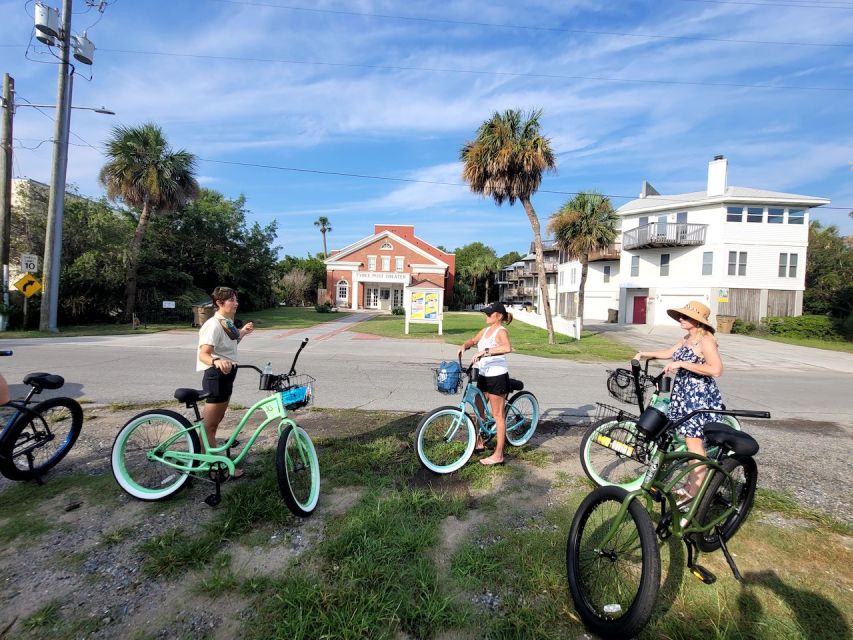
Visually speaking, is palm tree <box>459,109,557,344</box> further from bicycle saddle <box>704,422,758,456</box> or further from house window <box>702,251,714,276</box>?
house window <box>702,251,714,276</box>

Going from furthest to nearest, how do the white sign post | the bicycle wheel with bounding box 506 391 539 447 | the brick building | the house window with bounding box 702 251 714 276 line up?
1. the brick building
2. the house window with bounding box 702 251 714 276
3. the white sign post
4. the bicycle wheel with bounding box 506 391 539 447

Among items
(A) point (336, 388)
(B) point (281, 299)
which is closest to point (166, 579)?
(A) point (336, 388)

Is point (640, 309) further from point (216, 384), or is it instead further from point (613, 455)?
point (216, 384)

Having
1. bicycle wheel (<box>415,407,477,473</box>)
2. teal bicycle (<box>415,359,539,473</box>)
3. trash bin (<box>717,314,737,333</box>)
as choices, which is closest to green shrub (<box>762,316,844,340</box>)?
trash bin (<box>717,314,737,333</box>)

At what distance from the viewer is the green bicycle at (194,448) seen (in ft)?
10.9

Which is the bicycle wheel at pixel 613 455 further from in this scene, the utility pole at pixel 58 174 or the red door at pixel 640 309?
the red door at pixel 640 309

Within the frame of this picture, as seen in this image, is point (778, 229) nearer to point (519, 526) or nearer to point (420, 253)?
point (420, 253)

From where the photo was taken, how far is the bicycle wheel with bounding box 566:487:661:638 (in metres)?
2.10

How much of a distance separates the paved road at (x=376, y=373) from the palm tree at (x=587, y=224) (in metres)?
8.57

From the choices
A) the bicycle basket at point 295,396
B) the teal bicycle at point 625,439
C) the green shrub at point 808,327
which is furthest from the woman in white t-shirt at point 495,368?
the green shrub at point 808,327

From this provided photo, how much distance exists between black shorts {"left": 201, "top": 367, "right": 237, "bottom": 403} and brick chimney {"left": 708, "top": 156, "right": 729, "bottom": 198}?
3603cm

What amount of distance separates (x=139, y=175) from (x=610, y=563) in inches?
1008

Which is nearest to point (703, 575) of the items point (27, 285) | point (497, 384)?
point (497, 384)

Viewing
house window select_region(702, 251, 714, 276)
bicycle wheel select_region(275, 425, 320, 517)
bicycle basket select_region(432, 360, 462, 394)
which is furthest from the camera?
house window select_region(702, 251, 714, 276)
